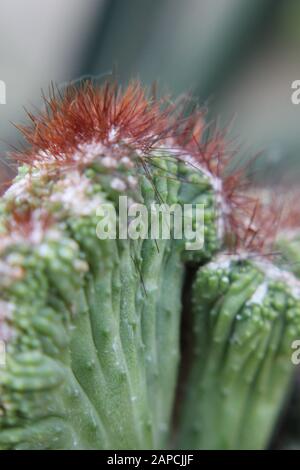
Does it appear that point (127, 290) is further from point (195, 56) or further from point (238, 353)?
point (195, 56)

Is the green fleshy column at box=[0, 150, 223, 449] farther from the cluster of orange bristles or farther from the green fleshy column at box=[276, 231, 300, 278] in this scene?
the green fleshy column at box=[276, 231, 300, 278]

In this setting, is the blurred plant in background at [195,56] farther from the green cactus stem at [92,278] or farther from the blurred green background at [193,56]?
the green cactus stem at [92,278]

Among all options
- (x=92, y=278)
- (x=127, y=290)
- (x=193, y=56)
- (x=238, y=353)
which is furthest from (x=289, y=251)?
(x=193, y=56)

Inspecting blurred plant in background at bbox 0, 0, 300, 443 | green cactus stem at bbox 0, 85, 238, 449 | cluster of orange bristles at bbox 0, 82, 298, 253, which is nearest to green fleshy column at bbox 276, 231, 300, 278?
cluster of orange bristles at bbox 0, 82, 298, 253

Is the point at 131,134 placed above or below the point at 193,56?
below

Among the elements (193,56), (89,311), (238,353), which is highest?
(193,56)

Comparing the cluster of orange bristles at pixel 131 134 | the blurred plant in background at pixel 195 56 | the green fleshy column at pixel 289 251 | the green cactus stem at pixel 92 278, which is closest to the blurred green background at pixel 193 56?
the blurred plant in background at pixel 195 56
